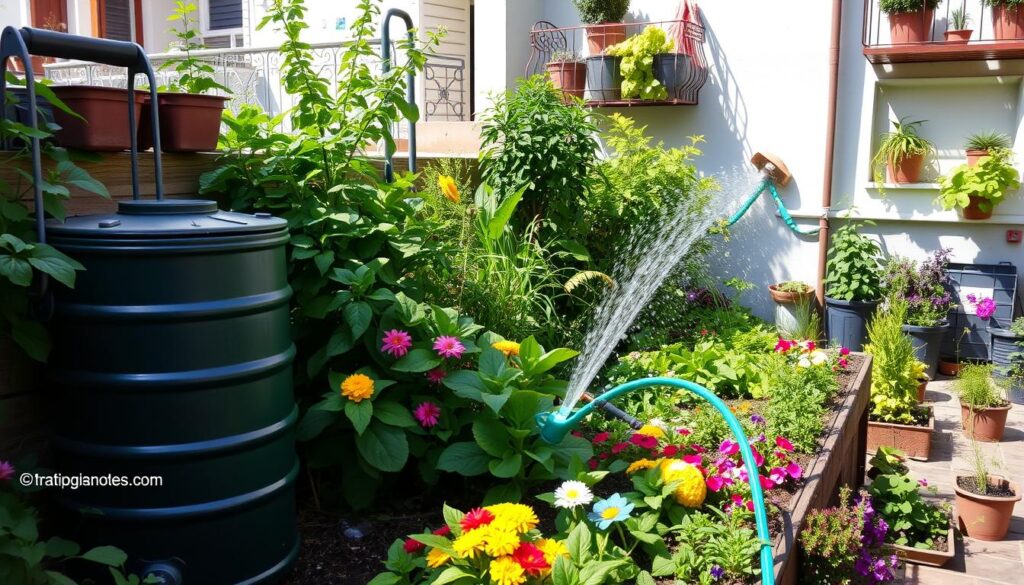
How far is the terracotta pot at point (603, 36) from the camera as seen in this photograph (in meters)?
7.27

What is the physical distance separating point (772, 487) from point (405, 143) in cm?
421

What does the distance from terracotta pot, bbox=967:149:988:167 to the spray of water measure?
4.92 ft

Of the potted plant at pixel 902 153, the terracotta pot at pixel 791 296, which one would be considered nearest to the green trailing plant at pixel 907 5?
the potted plant at pixel 902 153

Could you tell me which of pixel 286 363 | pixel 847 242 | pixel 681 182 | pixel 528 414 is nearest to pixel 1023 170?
pixel 847 242

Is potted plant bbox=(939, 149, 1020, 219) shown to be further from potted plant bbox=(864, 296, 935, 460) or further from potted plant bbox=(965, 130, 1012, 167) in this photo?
potted plant bbox=(864, 296, 935, 460)

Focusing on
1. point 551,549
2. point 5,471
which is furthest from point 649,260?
point 5,471

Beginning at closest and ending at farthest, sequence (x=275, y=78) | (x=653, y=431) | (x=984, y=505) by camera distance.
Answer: (x=653, y=431), (x=984, y=505), (x=275, y=78)

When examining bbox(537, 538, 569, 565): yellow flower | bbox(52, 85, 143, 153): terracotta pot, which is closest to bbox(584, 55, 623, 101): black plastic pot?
bbox(52, 85, 143, 153): terracotta pot

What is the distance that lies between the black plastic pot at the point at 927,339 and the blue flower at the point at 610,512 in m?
4.57

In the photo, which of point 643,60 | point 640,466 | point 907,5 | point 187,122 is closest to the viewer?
point 640,466

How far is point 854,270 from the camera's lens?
21.2 feet

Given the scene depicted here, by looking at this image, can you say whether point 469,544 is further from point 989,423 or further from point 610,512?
point 989,423

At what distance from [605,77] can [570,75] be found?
0.40 m

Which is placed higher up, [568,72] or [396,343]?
[568,72]
